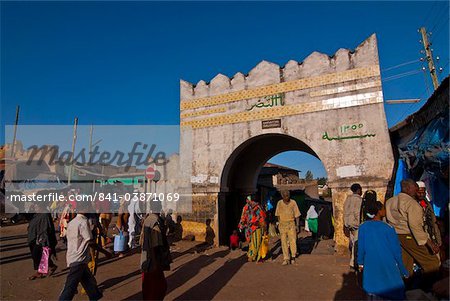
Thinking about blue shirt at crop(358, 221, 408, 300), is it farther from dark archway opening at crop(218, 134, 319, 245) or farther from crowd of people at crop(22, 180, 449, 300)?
dark archway opening at crop(218, 134, 319, 245)

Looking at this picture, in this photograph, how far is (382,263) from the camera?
138 inches

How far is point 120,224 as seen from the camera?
897 cm

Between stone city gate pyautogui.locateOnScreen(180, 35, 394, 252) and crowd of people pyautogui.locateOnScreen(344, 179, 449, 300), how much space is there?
2.87 m

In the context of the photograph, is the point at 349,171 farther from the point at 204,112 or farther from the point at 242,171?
the point at 204,112

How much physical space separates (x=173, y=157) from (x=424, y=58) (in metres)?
13.5

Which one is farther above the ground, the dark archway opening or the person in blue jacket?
the dark archway opening

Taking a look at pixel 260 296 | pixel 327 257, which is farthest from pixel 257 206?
pixel 260 296

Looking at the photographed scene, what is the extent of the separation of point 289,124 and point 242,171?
3560mm

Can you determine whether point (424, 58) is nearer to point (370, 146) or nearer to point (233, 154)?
point (370, 146)

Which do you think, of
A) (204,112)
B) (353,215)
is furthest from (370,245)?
(204,112)

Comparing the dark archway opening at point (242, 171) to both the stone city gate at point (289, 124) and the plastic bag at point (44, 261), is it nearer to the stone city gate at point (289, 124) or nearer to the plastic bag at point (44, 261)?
the stone city gate at point (289, 124)

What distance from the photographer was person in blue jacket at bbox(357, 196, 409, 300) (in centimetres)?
347

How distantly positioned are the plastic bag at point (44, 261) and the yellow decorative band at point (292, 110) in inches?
235

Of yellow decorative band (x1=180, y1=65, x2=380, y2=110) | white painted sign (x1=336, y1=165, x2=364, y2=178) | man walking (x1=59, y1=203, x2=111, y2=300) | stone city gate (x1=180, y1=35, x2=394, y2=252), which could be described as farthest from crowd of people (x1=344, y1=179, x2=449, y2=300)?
yellow decorative band (x1=180, y1=65, x2=380, y2=110)
